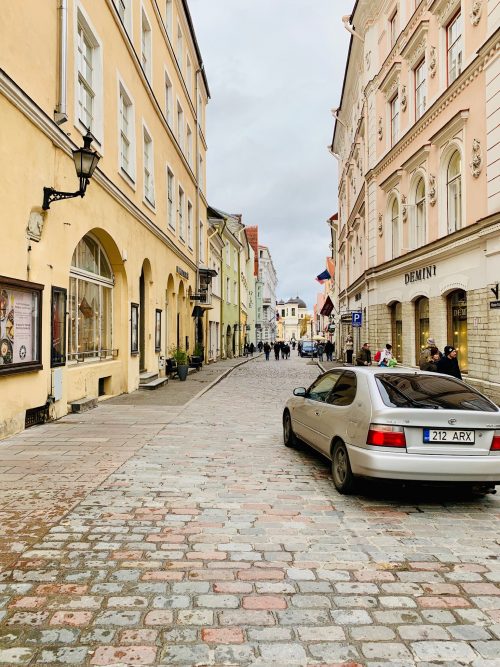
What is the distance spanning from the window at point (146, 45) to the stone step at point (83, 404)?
11.5m

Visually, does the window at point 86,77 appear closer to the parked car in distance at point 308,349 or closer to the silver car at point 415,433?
the silver car at point 415,433

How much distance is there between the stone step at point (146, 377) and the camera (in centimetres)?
1669

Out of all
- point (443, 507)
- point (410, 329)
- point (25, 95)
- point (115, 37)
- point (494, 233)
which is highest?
point (115, 37)

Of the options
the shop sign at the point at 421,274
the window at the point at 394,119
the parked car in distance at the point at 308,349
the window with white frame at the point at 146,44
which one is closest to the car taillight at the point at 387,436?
the shop sign at the point at 421,274

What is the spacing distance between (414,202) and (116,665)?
18506 mm

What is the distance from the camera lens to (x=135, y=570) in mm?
3684

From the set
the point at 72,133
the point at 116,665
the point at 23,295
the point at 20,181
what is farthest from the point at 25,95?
the point at 116,665

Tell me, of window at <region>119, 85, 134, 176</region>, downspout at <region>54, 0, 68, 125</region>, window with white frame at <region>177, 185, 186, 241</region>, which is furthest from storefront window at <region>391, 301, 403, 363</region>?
downspout at <region>54, 0, 68, 125</region>

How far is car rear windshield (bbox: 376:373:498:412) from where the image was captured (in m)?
5.33

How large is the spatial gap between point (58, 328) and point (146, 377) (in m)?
7.11

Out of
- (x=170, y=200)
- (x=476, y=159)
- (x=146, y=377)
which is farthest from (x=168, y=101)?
(x=476, y=159)

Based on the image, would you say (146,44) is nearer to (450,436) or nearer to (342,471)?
(342,471)

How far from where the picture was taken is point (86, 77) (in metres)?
12.2

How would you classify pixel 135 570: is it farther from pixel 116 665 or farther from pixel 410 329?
pixel 410 329
